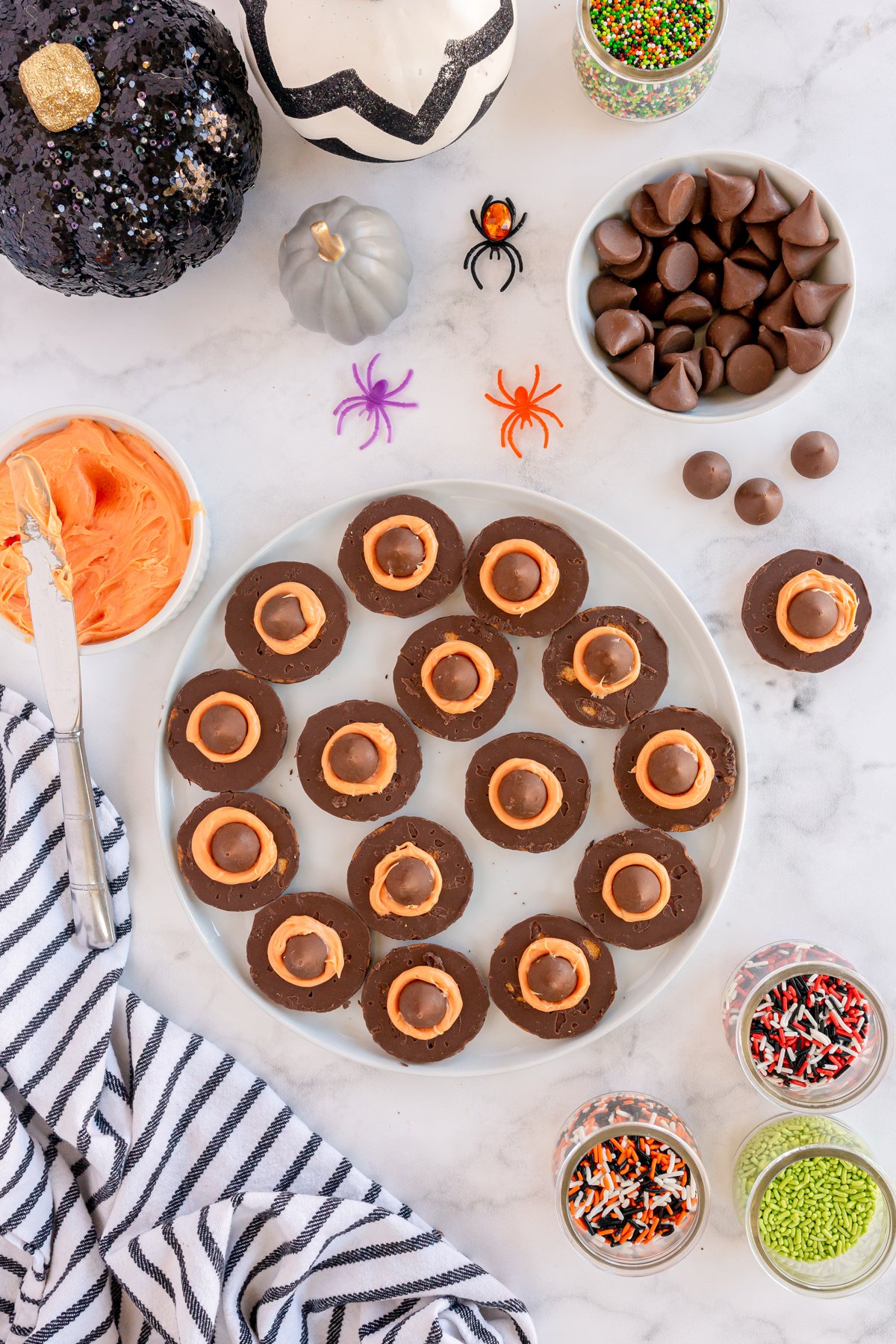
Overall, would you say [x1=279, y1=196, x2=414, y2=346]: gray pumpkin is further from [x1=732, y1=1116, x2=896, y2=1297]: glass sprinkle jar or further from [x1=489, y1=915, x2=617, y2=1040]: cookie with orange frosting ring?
[x1=732, y1=1116, x2=896, y2=1297]: glass sprinkle jar

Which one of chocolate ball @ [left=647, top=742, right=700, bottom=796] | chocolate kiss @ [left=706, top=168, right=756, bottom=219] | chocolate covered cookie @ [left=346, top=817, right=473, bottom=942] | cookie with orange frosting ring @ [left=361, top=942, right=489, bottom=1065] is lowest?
cookie with orange frosting ring @ [left=361, top=942, right=489, bottom=1065]

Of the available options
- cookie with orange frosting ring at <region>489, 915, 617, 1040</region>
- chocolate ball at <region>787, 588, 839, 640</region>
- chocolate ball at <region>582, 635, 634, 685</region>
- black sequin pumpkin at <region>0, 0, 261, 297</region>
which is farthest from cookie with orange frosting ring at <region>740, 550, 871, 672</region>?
black sequin pumpkin at <region>0, 0, 261, 297</region>

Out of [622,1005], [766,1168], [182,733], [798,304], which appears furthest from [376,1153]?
[798,304]

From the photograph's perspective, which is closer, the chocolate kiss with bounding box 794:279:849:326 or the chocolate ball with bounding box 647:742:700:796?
the chocolate kiss with bounding box 794:279:849:326

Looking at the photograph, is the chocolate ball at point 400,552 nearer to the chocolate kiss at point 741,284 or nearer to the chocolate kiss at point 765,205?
the chocolate kiss at point 741,284

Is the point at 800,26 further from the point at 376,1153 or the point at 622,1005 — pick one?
the point at 376,1153

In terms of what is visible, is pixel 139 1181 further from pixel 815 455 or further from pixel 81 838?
pixel 815 455
